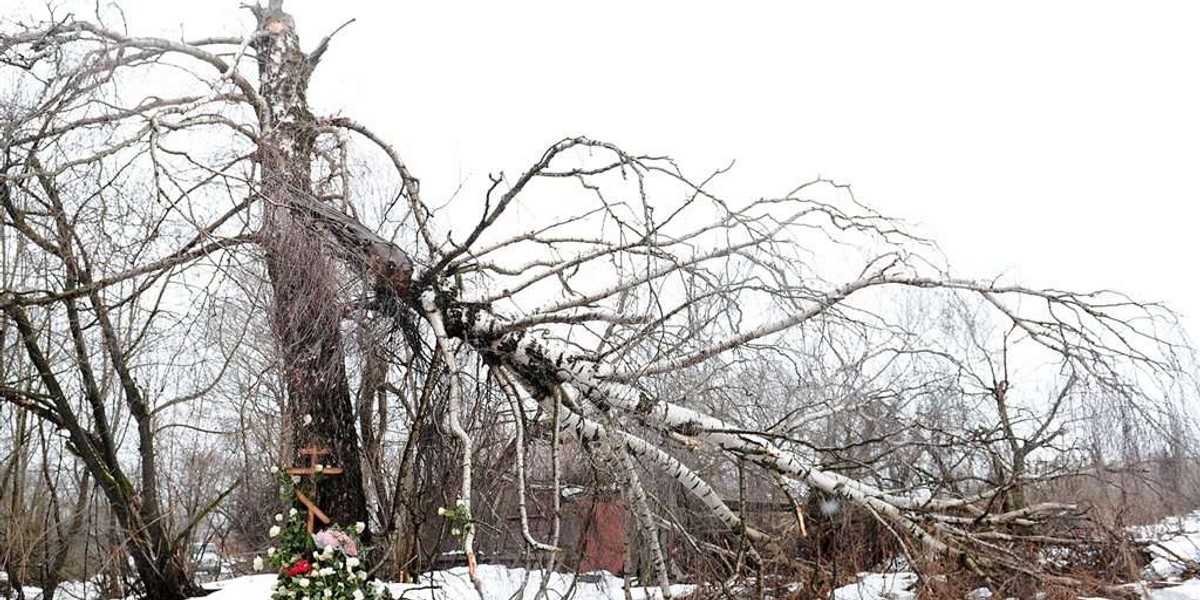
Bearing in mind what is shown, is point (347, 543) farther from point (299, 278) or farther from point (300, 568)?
point (299, 278)

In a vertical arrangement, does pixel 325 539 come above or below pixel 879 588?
above

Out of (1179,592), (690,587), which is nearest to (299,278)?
(690,587)

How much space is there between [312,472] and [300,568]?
1.88 ft

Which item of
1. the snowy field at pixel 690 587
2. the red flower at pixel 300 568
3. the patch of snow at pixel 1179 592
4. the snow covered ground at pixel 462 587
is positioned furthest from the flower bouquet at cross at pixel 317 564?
the patch of snow at pixel 1179 592

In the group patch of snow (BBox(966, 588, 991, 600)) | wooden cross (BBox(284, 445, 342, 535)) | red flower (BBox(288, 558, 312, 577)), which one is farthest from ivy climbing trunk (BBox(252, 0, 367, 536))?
patch of snow (BBox(966, 588, 991, 600))

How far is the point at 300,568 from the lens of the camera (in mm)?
5676

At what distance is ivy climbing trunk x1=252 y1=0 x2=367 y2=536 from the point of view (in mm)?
5035

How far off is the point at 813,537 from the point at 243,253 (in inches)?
256

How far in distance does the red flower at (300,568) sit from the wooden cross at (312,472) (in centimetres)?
19

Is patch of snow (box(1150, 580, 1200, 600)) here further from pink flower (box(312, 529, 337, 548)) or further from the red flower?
the red flower

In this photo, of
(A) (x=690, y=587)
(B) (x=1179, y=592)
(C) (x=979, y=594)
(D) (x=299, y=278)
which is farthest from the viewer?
(A) (x=690, y=587)

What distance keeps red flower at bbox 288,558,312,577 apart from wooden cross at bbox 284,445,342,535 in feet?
0.62

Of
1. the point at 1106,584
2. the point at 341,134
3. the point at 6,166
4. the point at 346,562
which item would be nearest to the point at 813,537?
the point at 1106,584

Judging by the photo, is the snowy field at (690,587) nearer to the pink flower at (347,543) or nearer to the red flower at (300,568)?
the pink flower at (347,543)
